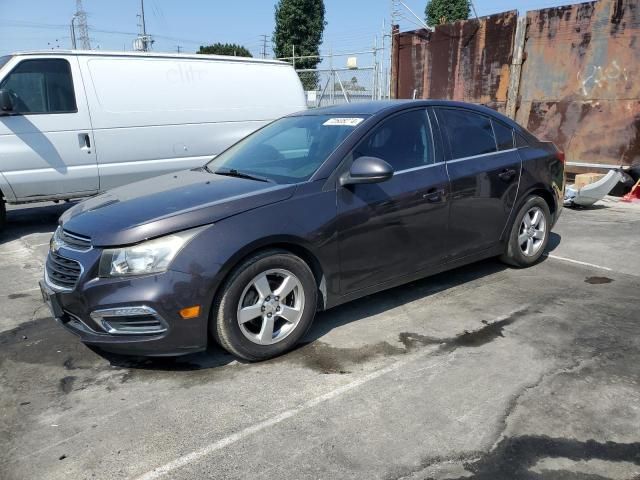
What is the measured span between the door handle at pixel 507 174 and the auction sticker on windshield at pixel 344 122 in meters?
1.49

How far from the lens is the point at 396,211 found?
387 cm

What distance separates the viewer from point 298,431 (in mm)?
2684

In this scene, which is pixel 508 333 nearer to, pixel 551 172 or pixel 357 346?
pixel 357 346

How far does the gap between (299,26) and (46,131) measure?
35.4m

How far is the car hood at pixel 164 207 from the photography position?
10.1 ft

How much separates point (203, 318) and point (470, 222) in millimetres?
2436

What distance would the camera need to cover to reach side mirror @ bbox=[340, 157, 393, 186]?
3547 mm

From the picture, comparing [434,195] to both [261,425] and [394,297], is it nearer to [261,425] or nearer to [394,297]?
[394,297]

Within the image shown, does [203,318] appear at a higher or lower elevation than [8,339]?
higher

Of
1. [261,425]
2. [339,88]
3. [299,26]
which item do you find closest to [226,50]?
[299,26]

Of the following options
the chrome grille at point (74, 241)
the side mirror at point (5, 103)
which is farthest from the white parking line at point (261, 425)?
the side mirror at point (5, 103)

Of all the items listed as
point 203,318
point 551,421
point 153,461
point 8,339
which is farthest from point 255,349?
point 8,339

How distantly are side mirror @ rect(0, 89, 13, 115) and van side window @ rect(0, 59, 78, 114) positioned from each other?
0.07 m

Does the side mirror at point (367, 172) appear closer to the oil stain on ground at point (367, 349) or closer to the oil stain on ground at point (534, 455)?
the oil stain on ground at point (367, 349)
